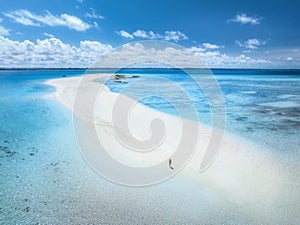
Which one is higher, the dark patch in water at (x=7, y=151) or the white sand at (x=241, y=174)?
the white sand at (x=241, y=174)

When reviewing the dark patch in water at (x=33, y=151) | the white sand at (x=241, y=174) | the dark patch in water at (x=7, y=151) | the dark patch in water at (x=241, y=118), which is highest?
the white sand at (x=241, y=174)

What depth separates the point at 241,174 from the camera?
19.7 feet

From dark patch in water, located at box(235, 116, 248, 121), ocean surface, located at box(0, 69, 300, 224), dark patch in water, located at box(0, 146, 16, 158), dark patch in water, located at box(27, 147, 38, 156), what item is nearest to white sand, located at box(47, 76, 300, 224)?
ocean surface, located at box(0, 69, 300, 224)

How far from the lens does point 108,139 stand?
846cm

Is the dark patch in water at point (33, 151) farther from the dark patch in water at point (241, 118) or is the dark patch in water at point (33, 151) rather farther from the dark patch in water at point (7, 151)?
the dark patch in water at point (241, 118)

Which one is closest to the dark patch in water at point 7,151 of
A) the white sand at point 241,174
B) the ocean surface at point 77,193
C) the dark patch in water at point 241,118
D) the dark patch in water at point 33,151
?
the ocean surface at point 77,193

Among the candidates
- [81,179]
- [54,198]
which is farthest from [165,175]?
[54,198]

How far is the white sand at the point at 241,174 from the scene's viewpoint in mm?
4652

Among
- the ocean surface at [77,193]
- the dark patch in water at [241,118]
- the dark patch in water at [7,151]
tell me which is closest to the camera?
the ocean surface at [77,193]

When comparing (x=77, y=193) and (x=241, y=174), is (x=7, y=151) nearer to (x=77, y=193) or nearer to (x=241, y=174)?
(x=77, y=193)

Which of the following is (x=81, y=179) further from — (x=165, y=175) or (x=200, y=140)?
(x=200, y=140)

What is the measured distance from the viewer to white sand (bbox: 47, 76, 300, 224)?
183 inches

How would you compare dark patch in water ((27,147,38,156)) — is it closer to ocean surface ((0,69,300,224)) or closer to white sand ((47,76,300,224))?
ocean surface ((0,69,300,224))

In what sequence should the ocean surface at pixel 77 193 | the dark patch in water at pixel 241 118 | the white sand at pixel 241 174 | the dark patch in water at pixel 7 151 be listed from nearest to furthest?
the ocean surface at pixel 77 193
the white sand at pixel 241 174
the dark patch in water at pixel 7 151
the dark patch in water at pixel 241 118
